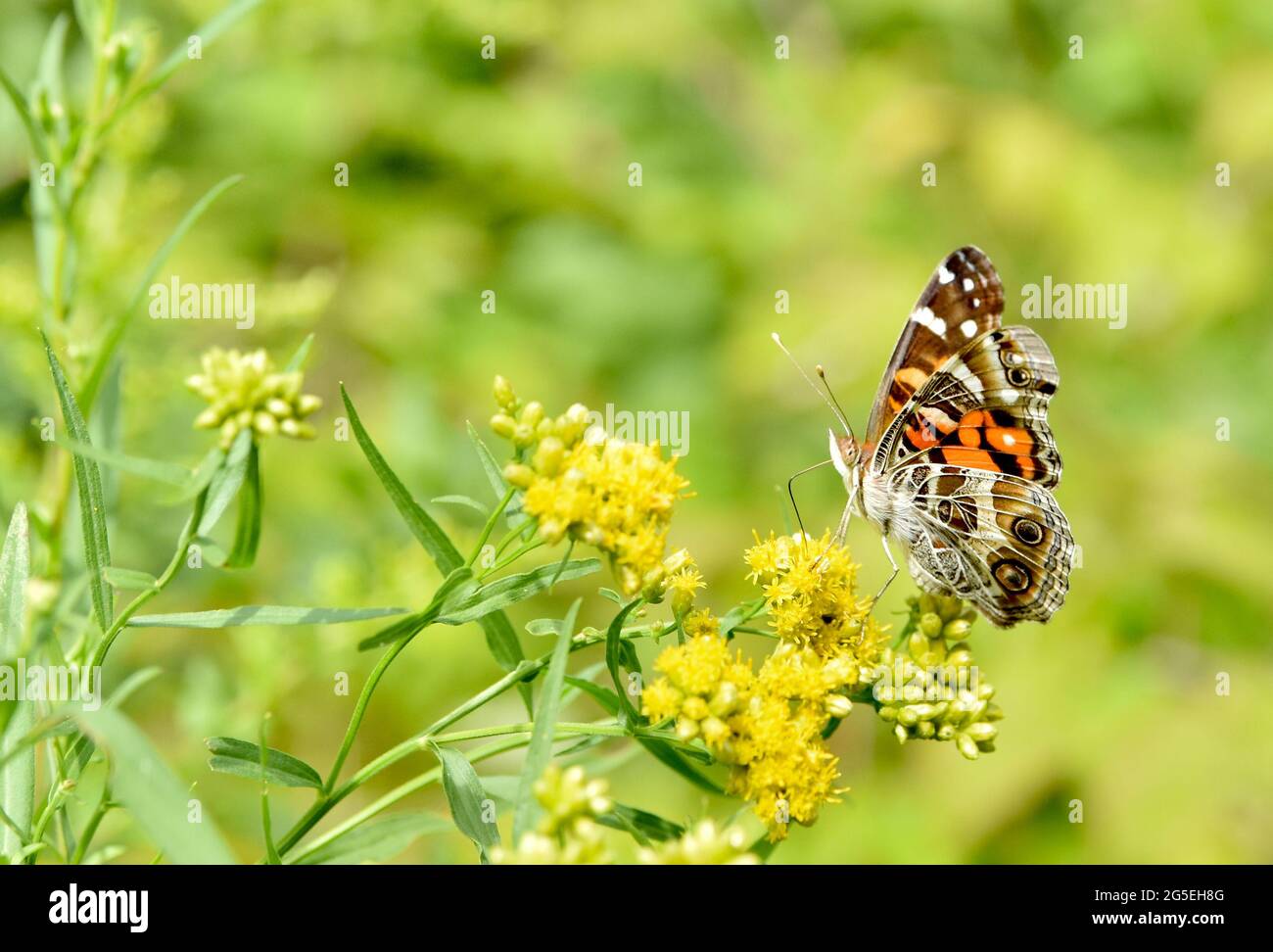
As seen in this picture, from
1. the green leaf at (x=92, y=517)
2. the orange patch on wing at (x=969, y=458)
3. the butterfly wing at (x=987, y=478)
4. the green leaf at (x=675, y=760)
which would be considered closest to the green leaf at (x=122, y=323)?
the green leaf at (x=92, y=517)

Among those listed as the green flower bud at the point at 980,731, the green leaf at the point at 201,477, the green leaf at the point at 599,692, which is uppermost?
the green leaf at the point at 201,477

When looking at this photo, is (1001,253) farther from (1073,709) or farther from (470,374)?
(470,374)

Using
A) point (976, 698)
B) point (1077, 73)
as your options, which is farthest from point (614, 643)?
point (1077, 73)

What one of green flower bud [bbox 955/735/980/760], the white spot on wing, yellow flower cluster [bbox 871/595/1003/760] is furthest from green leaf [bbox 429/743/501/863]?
the white spot on wing

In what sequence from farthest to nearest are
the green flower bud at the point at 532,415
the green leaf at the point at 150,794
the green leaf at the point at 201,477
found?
the green flower bud at the point at 532,415 → the green leaf at the point at 201,477 → the green leaf at the point at 150,794

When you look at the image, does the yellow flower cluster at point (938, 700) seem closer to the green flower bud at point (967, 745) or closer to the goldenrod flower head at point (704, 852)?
the green flower bud at point (967, 745)

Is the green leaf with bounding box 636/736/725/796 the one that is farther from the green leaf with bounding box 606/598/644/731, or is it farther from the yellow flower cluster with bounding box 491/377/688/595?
the yellow flower cluster with bounding box 491/377/688/595

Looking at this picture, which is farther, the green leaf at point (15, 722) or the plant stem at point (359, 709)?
the green leaf at point (15, 722)
